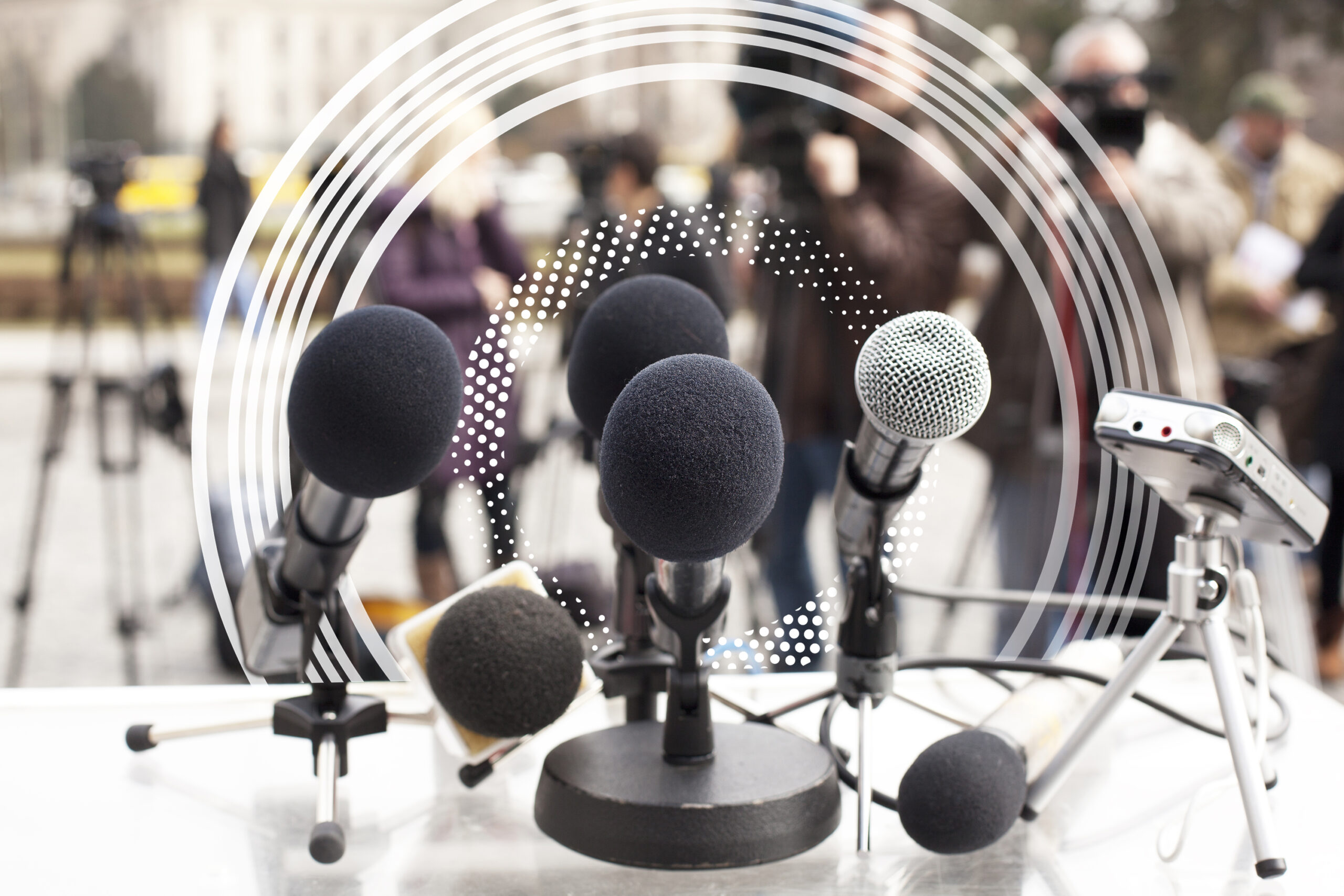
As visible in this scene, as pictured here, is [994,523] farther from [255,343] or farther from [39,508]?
[39,508]

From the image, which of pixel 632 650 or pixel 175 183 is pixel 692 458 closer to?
pixel 632 650

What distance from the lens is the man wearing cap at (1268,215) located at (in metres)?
2.96

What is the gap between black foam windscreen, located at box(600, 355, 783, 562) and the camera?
57 centimetres

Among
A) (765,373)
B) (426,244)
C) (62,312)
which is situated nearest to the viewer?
(765,373)

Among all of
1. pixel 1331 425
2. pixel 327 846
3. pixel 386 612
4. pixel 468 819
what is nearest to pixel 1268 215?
pixel 1331 425

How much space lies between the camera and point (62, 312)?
2.38m

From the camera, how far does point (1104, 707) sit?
769 millimetres

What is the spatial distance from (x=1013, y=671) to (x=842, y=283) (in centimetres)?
34

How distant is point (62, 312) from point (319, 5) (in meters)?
0.97

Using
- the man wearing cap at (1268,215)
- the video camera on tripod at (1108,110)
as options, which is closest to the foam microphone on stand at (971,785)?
the video camera on tripod at (1108,110)

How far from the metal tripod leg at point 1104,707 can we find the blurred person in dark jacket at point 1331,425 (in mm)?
2062

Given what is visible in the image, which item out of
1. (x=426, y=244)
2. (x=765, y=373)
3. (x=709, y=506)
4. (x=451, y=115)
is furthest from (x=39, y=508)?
(x=709, y=506)

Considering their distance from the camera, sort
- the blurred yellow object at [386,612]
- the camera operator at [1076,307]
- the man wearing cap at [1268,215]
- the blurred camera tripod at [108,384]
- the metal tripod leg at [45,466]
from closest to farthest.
→ 1. the camera operator at [1076,307]
2. the blurred yellow object at [386,612]
3. the blurred camera tripod at [108,384]
4. the metal tripod leg at [45,466]
5. the man wearing cap at [1268,215]

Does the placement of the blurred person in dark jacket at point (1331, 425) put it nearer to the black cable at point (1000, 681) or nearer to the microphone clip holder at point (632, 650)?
the black cable at point (1000, 681)
